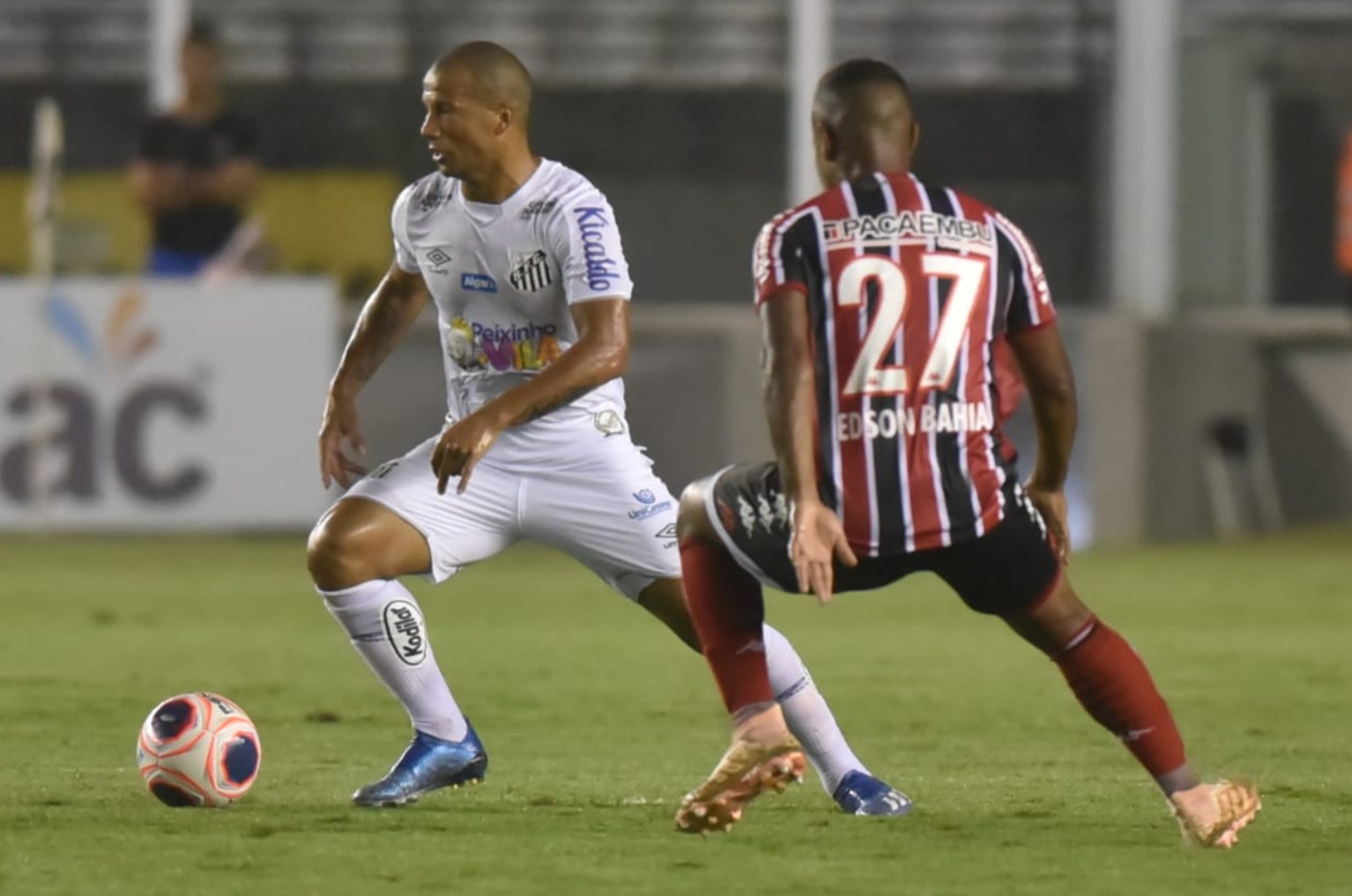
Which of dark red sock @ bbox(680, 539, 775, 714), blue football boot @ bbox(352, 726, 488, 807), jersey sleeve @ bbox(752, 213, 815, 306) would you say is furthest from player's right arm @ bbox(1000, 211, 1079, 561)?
blue football boot @ bbox(352, 726, 488, 807)

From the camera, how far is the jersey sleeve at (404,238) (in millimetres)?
6402

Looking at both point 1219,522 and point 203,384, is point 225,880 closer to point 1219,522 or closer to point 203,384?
point 203,384

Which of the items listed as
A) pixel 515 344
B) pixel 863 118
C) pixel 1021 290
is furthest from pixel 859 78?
pixel 515 344

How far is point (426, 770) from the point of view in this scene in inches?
243

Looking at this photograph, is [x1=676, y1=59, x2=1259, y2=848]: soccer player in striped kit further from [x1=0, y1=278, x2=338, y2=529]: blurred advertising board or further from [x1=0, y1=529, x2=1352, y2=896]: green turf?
[x1=0, y1=278, x2=338, y2=529]: blurred advertising board

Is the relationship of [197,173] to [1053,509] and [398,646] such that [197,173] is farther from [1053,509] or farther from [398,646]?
[1053,509]

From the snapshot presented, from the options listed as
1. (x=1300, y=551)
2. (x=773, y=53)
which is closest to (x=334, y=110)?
(x=773, y=53)

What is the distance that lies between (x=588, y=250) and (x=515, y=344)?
0.32 m

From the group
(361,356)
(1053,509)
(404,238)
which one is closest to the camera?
(1053,509)

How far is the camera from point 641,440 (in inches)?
658

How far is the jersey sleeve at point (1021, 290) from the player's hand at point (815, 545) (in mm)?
556

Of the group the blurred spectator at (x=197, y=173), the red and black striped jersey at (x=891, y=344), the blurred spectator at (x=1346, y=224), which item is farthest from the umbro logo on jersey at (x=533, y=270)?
the blurred spectator at (x=1346, y=224)

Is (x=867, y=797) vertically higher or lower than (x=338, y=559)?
lower

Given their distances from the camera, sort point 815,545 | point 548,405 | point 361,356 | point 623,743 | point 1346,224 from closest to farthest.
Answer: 1. point 815,545
2. point 548,405
3. point 361,356
4. point 623,743
5. point 1346,224
